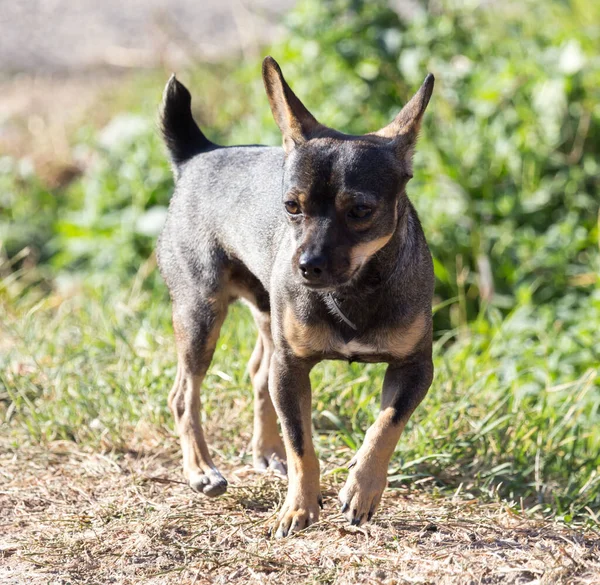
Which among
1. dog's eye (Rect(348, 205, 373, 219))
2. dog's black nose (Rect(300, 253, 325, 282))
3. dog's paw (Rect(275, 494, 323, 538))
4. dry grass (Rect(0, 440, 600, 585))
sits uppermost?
dog's eye (Rect(348, 205, 373, 219))

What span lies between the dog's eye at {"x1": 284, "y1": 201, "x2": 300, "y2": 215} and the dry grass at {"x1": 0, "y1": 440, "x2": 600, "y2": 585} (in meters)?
1.20

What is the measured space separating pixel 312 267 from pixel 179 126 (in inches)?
63.1

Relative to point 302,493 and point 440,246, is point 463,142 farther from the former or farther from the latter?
point 302,493

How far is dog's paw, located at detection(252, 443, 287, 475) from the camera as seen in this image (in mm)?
4609

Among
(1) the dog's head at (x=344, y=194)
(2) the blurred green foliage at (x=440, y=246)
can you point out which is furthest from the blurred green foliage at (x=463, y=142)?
(1) the dog's head at (x=344, y=194)

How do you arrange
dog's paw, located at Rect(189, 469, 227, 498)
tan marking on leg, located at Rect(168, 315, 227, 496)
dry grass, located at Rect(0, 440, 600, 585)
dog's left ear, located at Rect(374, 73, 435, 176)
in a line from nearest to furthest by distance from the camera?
dry grass, located at Rect(0, 440, 600, 585) → dog's left ear, located at Rect(374, 73, 435, 176) → dog's paw, located at Rect(189, 469, 227, 498) → tan marking on leg, located at Rect(168, 315, 227, 496)

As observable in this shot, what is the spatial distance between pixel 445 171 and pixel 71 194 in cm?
354

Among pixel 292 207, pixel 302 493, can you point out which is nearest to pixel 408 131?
pixel 292 207

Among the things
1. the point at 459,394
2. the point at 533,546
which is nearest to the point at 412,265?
the point at 533,546

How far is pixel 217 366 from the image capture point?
5.38 meters

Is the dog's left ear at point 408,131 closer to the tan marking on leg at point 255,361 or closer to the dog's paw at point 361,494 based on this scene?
the dog's paw at point 361,494

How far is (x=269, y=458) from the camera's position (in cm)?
467

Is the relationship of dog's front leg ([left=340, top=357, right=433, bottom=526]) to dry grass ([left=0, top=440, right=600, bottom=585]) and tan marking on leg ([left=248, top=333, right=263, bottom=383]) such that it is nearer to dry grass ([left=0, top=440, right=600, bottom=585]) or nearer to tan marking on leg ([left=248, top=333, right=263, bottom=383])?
dry grass ([left=0, top=440, right=600, bottom=585])

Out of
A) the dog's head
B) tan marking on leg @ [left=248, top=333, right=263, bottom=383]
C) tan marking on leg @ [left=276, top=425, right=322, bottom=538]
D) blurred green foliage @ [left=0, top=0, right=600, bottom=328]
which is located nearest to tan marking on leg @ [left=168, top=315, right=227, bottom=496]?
tan marking on leg @ [left=248, top=333, right=263, bottom=383]
